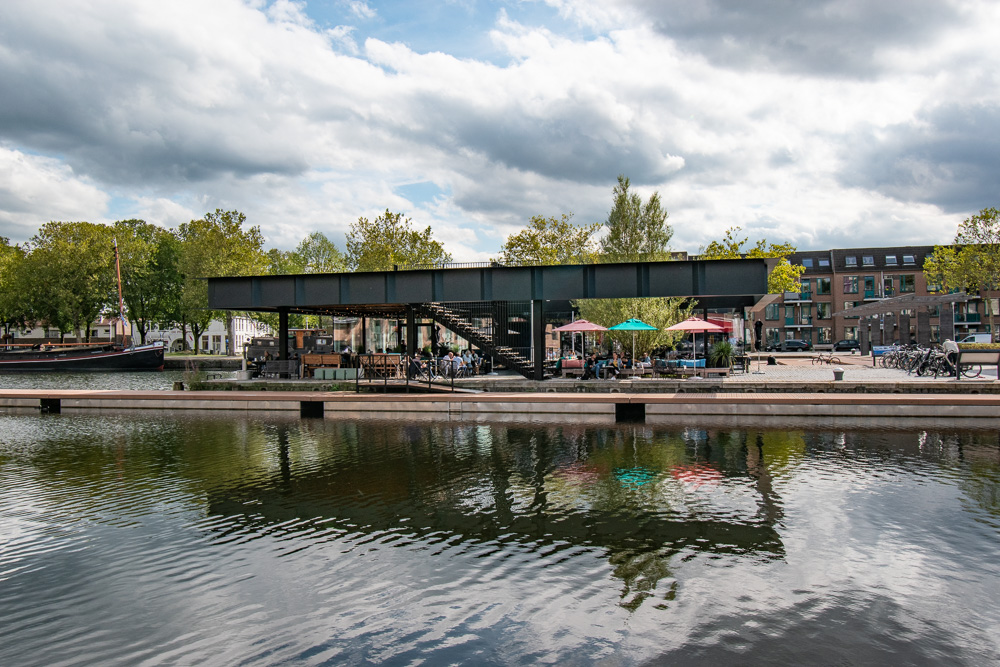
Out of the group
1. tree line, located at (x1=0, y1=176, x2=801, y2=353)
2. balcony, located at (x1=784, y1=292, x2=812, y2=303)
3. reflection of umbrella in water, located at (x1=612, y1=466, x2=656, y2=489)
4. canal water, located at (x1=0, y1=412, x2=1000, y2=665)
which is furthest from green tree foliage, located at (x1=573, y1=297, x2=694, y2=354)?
balcony, located at (x1=784, y1=292, x2=812, y2=303)

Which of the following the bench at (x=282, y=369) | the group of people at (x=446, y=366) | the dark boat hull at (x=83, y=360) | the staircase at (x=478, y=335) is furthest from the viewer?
the dark boat hull at (x=83, y=360)

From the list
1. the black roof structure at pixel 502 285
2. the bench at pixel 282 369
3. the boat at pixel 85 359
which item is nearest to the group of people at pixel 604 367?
the black roof structure at pixel 502 285

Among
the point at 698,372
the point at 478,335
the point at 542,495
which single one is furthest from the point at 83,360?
the point at 542,495

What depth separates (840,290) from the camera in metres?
77.8

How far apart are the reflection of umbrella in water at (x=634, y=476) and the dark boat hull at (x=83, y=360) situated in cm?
5544

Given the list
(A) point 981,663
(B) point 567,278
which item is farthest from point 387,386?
(A) point 981,663

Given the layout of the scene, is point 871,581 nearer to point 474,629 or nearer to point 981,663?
point 981,663

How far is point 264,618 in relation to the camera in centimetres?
633

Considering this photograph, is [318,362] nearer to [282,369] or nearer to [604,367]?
[282,369]

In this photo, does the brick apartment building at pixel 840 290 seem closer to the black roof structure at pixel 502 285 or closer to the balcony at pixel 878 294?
the balcony at pixel 878 294

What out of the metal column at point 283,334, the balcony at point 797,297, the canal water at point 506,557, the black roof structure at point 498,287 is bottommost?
the canal water at point 506,557

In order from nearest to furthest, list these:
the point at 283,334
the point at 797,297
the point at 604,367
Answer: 1. the point at 604,367
2. the point at 283,334
3. the point at 797,297

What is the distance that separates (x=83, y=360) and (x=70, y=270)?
1416cm

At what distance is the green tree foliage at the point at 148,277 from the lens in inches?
2702
